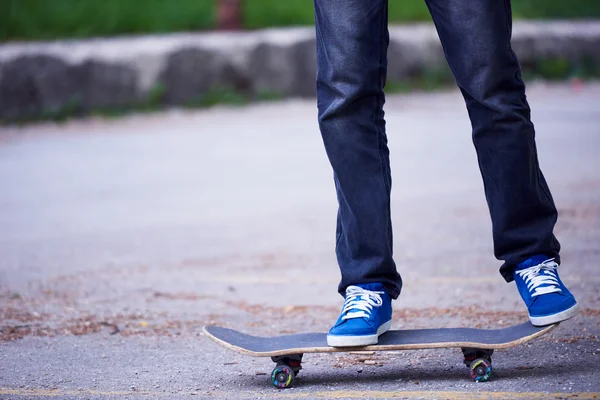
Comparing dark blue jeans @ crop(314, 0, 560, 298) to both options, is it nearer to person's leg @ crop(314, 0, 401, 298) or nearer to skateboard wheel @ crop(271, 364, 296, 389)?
person's leg @ crop(314, 0, 401, 298)

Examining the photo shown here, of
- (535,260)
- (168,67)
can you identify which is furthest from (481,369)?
(168,67)

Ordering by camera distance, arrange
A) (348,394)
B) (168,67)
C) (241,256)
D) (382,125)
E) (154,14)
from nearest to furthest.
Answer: (348,394)
(382,125)
(241,256)
(168,67)
(154,14)

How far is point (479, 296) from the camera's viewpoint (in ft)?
11.9

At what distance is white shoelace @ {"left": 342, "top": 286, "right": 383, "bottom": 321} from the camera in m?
2.49

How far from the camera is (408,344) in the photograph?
8.04 feet

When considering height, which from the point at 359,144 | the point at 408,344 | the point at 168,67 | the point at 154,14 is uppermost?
the point at 359,144

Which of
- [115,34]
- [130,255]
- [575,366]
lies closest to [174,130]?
[115,34]

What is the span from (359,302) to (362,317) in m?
0.05

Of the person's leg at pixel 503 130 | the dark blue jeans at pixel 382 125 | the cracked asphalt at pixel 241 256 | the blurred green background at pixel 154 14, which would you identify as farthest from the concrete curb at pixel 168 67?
the person's leg at pixel 503 130

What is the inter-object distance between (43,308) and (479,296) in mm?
1698

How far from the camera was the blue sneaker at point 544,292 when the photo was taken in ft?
7.92

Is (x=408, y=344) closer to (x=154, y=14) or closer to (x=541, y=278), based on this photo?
(x=541, y=278)

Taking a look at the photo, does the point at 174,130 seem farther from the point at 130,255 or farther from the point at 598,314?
the point at 598,314

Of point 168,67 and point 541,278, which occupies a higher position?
Result: point 541,278
